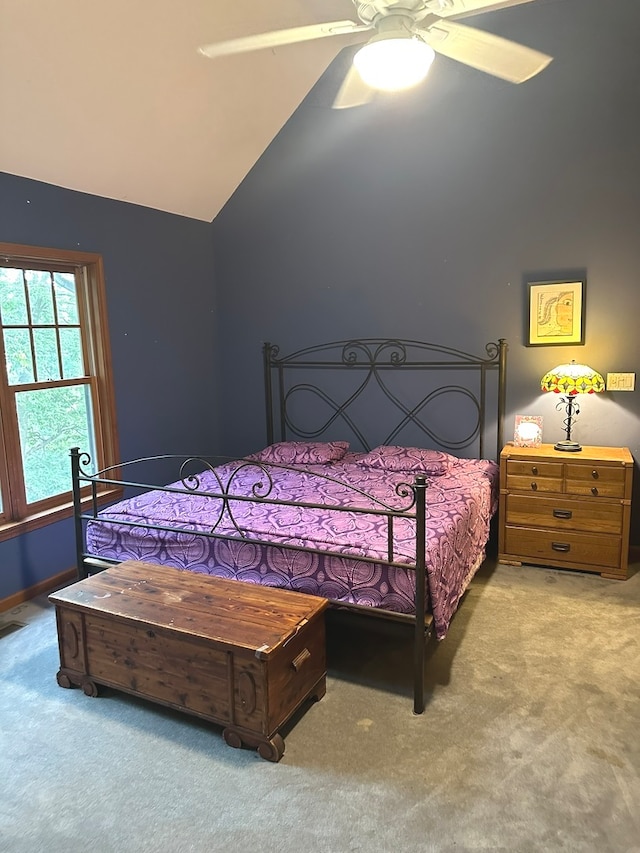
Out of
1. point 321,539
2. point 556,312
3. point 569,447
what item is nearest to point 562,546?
point 569,447

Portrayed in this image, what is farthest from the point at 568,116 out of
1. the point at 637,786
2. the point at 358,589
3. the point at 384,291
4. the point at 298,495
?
the point at 637,786

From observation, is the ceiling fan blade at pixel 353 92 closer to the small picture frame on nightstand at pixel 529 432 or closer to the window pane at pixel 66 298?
the window pane at pixel 66 298

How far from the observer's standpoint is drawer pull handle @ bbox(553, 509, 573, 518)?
3.70 meters

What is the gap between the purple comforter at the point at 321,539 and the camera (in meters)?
2.54

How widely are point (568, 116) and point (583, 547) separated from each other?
262cm

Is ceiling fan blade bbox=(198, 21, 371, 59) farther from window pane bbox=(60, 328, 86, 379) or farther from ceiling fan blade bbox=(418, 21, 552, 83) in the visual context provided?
window pane bbox=(60, 328, 86, 379)

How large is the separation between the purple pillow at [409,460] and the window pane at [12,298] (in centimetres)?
226

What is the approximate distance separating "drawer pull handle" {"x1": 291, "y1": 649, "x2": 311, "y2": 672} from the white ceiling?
2855 mm

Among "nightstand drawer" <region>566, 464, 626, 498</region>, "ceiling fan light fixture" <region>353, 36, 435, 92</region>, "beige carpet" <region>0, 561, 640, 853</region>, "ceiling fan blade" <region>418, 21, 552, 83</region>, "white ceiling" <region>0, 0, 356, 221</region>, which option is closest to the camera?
"beige carpet" <region>0, 561, 640, 853</region>

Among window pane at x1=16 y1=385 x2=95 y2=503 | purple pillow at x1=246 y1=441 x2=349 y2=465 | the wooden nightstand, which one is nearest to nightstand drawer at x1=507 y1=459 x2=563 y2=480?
the wooden nightstand

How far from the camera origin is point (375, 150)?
433cm

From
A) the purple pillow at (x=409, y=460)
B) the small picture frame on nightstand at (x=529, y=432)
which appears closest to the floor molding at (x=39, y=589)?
the purple pillow at (x=409, y=460)

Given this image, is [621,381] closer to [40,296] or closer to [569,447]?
[569,447]

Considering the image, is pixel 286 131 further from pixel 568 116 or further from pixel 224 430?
pixel 224 430
